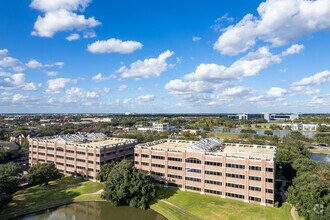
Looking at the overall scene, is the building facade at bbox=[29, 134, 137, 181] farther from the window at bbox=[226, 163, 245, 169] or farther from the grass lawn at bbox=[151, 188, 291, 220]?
the window at bbox=[226, 163, 245, 169]

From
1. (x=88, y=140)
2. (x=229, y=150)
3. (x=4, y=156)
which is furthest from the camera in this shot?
(x=88, y=140)

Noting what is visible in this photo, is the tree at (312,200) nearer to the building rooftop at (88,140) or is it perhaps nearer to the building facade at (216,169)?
the building facade at (216,169)

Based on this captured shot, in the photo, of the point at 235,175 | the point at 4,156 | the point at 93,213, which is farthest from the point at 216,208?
the point at 4,156

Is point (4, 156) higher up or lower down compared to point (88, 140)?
lower down

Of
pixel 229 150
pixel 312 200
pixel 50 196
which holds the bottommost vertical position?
pixel 50 196

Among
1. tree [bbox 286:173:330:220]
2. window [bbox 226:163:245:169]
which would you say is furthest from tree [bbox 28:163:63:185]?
tree [bbox 286:173:330:220]

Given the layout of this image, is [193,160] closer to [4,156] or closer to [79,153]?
[79,153]

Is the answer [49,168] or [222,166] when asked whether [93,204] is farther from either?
[222,166]
